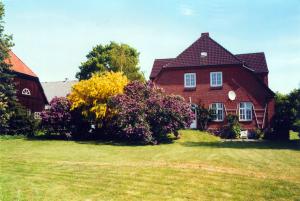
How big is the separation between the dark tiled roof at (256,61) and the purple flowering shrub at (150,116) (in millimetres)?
15744

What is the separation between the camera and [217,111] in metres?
34.5

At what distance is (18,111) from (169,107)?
13809 millimetres

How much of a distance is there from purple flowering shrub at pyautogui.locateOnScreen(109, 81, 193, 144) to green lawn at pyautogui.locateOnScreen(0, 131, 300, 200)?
275 inches

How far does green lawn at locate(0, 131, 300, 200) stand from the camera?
9.55 metres

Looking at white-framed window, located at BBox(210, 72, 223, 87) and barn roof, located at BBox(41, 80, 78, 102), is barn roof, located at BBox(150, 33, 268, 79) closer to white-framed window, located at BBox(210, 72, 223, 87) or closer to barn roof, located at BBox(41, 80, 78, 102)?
white-framed window, located at BBox(210, 72, 223, 87)

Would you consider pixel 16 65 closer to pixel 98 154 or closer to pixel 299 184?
pixel 98 154

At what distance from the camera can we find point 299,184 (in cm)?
1040

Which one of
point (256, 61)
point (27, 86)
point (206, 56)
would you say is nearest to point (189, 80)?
point (206, 56)

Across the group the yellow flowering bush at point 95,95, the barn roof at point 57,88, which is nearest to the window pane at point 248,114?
the yellow flowering bush at point 95,95

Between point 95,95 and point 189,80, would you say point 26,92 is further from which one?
point 189,80

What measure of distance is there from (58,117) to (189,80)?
49.2 ft

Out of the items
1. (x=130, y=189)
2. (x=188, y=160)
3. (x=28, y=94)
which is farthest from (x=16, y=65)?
(x=130, y=189)

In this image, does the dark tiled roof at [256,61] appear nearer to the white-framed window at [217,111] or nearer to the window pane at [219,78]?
the window pane at [219,78]

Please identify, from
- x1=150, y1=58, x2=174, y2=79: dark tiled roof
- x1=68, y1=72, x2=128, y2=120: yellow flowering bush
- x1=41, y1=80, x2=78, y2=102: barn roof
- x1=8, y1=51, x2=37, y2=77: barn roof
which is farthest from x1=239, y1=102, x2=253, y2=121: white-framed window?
x1=41, y1=80, x2=78, y2=102: barn roof
